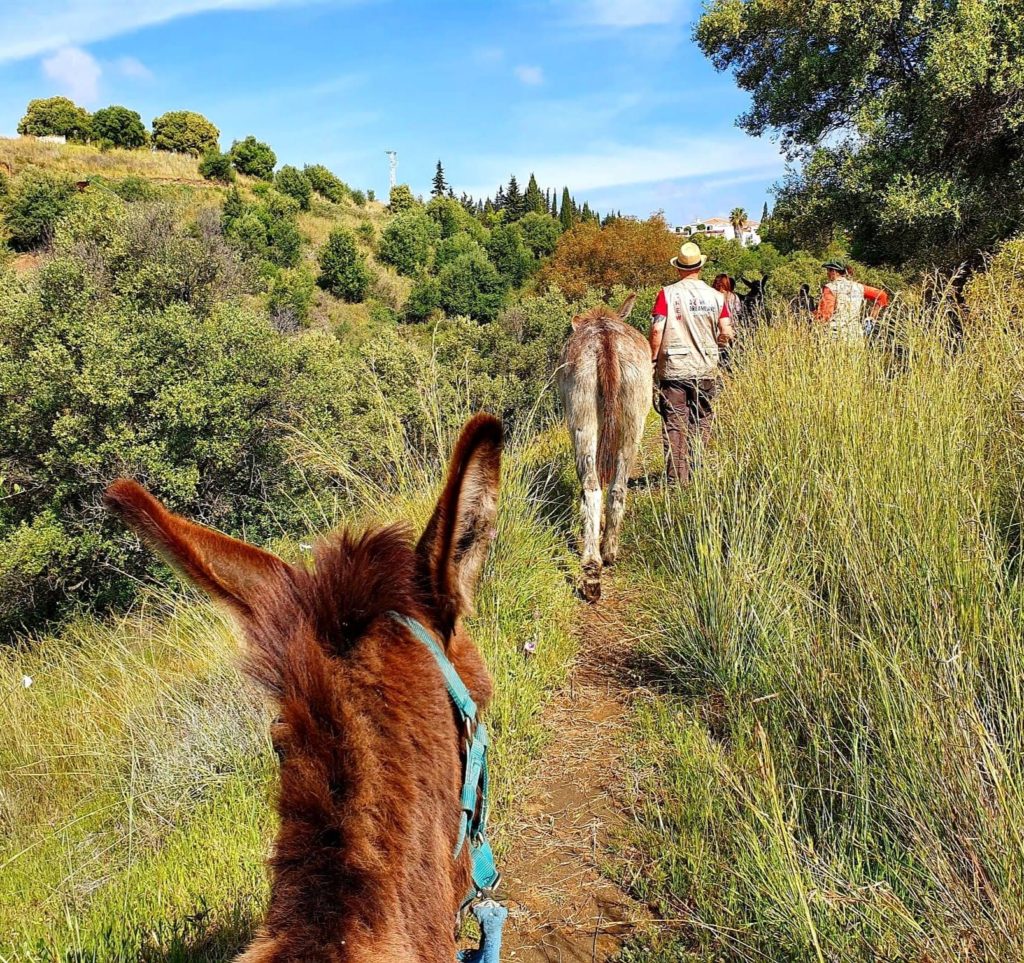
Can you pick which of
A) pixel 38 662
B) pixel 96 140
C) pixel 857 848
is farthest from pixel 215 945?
pixel 96 140

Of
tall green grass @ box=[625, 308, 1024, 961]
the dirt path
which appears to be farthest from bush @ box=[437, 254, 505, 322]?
the dirt path

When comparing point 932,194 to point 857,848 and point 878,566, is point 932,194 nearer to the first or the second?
point 878,566

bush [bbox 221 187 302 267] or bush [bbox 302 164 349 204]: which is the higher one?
bush [bbox 302 164 349 204]

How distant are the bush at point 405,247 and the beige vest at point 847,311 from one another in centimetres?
5990

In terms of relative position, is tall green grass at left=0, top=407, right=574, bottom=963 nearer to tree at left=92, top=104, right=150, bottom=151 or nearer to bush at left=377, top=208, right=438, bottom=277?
bush at left=377, top=208, right=438, bottom=277

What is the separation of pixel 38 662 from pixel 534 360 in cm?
1979

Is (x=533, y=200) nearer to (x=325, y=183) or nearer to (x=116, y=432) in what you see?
(x=325, y=183)

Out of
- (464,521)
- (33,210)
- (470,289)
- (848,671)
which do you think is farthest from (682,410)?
(470,289)

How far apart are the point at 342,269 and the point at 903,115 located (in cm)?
4706

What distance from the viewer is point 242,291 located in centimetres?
2945

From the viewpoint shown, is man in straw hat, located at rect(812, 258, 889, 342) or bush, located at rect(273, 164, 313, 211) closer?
man in straw hat, located at rect(812, 258, 889, 342)

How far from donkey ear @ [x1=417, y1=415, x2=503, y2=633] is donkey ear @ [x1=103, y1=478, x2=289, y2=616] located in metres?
0.31

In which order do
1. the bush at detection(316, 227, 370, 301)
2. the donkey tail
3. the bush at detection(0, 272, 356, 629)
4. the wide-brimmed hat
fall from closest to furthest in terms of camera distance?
1. the donkey tail
2. the wide-brimmed hat
3. the bush at detection(0, 272, 356, 629)
4. the bush at detection(316, 227, 370, 301)

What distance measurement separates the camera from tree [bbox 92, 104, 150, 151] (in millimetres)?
63969
